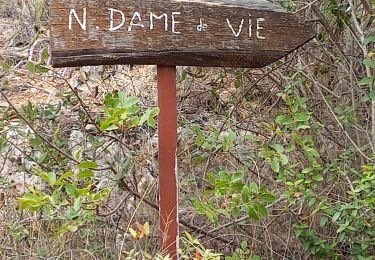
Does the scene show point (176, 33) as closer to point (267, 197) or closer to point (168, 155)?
point (168, 155)

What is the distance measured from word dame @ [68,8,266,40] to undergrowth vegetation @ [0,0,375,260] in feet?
0.80

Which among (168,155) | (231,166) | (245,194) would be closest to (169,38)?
(168,155)

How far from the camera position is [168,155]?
2.26m

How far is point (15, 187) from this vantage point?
3359mm

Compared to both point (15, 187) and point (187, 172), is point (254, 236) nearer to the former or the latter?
point (187, 172)

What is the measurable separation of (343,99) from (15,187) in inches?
65.7

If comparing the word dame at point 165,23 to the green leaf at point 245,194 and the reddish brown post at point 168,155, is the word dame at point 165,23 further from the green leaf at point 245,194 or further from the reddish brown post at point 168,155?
the green leaf at point 245,194

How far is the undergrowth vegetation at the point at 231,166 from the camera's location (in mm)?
2486

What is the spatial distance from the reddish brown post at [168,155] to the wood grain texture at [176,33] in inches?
2.9

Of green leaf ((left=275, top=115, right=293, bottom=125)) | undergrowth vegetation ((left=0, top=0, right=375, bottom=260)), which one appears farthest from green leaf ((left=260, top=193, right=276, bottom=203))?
green leaf ((left=275, top=115, right=293, bottom=125))

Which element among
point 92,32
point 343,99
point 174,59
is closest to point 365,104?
point 343,99

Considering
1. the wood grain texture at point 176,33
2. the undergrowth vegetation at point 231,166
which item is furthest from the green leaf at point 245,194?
the wood grain texture at point 176,33

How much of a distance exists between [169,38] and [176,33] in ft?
0.10

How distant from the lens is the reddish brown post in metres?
2.24
